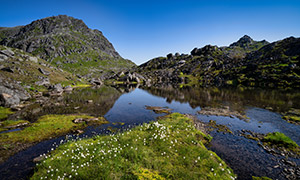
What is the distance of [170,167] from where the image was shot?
1052 centimetres

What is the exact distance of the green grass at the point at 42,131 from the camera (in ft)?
58.2

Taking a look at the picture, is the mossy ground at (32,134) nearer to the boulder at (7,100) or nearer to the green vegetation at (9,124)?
the green vegetation at (9,124)

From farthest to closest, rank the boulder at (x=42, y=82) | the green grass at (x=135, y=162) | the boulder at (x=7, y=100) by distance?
1. the boulder at (x=42, y=82)
2. the boulder at (x=7, y=100)
3. the green grass at (x=135, y=162)

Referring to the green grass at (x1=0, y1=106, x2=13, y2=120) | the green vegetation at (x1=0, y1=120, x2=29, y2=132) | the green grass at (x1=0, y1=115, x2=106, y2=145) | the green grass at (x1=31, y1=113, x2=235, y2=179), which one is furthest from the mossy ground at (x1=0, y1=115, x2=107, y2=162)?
the green grass at (x1=0, y1=106, x2=13, y2=120)

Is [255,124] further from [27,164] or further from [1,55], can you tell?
[1,55]

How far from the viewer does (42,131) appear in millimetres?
20391

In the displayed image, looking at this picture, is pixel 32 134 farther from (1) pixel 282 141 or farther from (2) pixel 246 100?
(2) pixel 246 100

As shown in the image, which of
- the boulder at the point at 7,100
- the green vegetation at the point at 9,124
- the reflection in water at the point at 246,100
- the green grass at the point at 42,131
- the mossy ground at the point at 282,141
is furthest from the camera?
Result: the reflection in water at the point at 246,100

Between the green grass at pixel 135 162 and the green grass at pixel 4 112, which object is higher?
the green grass at pixel 135 162

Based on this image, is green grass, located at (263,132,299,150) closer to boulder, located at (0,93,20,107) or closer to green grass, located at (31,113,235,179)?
green grass, located at (31,113,235,179)

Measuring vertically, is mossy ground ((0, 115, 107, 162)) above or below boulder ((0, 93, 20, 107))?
below

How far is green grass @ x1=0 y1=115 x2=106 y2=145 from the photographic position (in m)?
17.8

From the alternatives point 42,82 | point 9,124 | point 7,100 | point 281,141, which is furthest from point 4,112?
point 281,141

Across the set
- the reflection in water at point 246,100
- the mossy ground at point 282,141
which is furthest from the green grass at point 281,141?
the reflection in water at point 246,100
